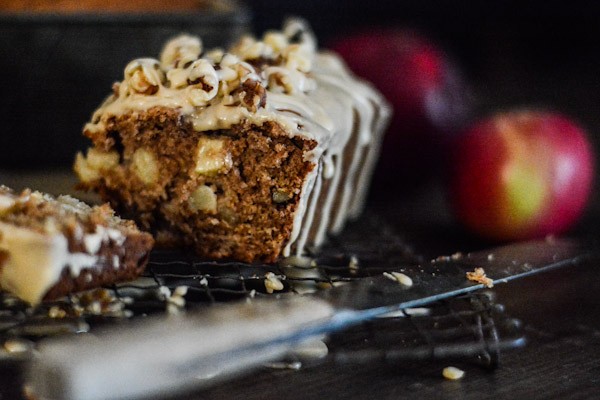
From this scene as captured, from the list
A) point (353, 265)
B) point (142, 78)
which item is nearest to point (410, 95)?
point (353, 265)

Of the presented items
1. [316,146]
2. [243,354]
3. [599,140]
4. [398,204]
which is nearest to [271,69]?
[316,146]

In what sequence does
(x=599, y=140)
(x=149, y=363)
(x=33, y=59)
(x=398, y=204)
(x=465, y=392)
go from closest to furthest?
(x=149, y=363) → (x=465, y=392) → (x=33, y=59) → (x=398, y=204) → (x=599, y=140)

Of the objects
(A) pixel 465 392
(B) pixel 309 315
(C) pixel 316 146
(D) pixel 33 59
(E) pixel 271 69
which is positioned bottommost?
(A) pixel 465 392

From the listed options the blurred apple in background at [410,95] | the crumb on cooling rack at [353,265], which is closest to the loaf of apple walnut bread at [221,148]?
the crumb on cooling rack at [353,265]

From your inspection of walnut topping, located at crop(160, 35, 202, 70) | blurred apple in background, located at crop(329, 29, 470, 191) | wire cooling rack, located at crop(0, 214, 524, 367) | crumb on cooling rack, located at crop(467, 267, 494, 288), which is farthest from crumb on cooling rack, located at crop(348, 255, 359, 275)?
blurred apple in background, located at crop(329, 29, 470, 191)

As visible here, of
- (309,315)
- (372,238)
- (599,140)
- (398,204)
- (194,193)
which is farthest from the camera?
(599,140)

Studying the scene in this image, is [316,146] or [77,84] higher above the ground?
[77,84]

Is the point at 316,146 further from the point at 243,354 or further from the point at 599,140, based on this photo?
the point at 599,140
